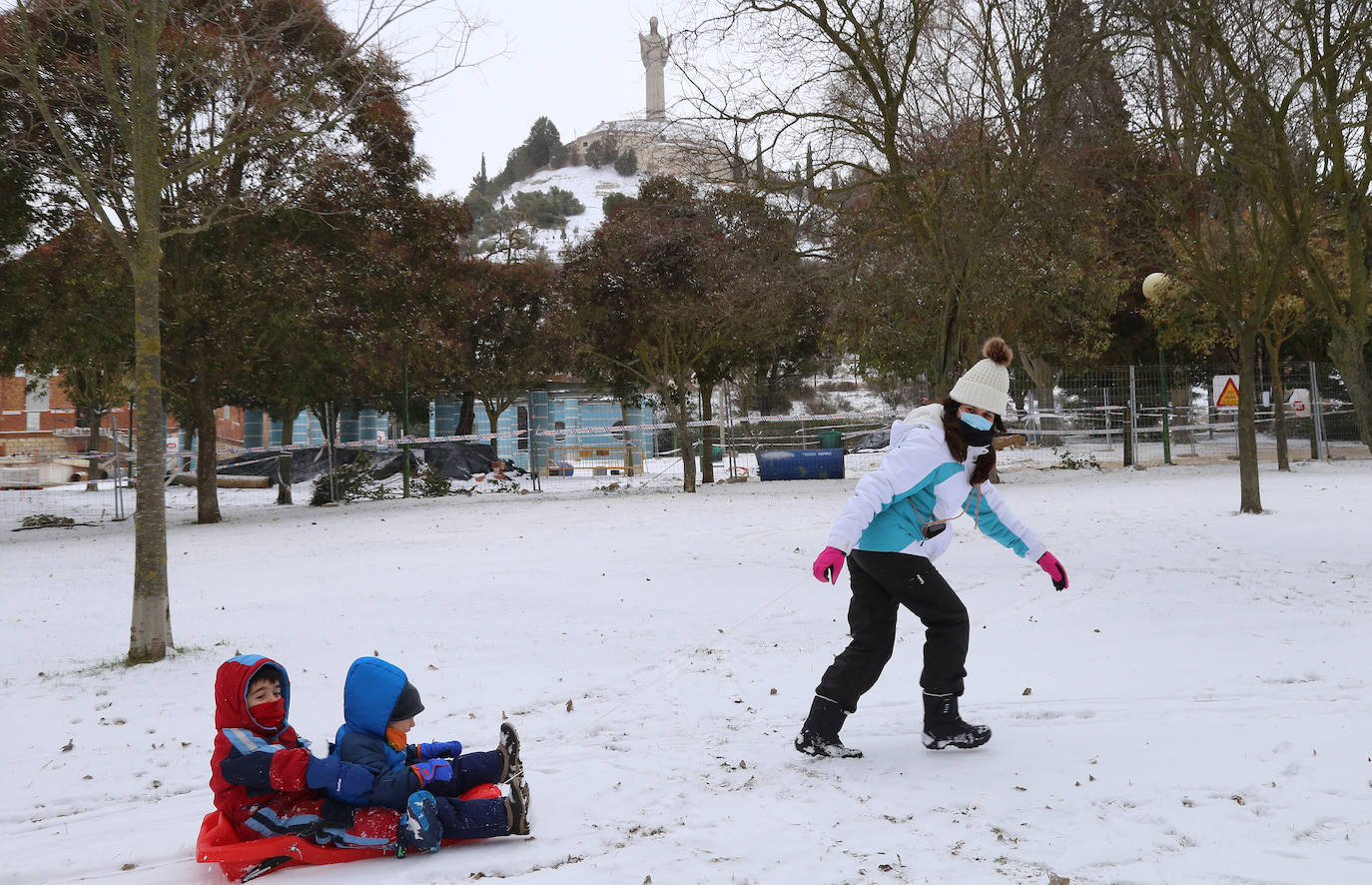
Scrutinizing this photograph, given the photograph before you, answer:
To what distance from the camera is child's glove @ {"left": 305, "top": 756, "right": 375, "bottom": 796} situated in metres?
3.42

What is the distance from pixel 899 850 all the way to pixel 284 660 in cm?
455

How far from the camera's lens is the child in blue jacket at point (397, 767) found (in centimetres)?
348

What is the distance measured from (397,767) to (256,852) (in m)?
0.51

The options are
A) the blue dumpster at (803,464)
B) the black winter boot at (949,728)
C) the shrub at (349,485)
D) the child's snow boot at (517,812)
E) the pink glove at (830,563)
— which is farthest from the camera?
the blue dumpster at (803,464)

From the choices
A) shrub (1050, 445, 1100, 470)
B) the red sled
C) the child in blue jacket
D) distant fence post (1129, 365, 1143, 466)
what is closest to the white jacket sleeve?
the child in blue jacket

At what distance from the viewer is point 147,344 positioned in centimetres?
648

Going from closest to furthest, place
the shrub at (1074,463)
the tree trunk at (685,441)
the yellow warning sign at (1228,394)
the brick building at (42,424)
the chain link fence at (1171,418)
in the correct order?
the yellow warning sign at (1228,394)
the tree trunk at (685,441)
the chain link fence at (1171,418)
the shrub at (1074,463)
the brick building at (42,424)

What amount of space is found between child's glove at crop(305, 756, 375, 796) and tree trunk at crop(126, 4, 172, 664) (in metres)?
3.73

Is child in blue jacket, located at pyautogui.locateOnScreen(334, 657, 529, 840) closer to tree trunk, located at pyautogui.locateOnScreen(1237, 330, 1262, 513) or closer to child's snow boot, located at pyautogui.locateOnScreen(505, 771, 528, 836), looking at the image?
child's snow boot, located at pyautogui.locateOnScreen(505, 771, 528, 836)

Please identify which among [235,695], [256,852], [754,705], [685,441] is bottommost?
[754,705]

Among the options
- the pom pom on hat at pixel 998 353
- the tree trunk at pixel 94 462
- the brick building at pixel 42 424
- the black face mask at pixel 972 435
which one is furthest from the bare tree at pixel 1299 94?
the brick building at pixel 42 424

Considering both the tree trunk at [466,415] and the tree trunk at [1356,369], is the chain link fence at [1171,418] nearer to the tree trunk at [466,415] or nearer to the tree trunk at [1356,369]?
the tree trunk at [1356,369]

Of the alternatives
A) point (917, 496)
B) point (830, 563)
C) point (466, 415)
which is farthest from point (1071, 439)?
point (830, 563)

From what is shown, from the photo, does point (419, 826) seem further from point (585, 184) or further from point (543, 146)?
point (543, 146)
